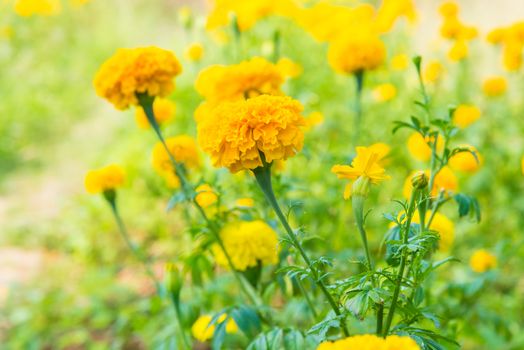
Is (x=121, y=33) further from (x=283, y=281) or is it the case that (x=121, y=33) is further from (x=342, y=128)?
(x=283, y=281)

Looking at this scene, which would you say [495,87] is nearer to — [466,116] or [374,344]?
[466,116]

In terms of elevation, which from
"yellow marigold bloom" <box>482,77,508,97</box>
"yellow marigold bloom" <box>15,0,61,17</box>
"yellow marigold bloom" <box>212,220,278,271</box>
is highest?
"yellow marigold bloom" <box>15,0,61,17</box>

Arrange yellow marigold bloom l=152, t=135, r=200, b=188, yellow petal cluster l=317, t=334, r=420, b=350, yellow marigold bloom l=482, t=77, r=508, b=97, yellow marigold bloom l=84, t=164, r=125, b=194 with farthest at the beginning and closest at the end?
1. yellow marigold bloom l=482, t=77, r=508, b=97
2. yellow marigold bloom l=84, t=164, r=125, b=194
3. yellow marigold bloom l=152, t=135, r=200, b=188
4. yellow petal cluster l=317, t=334, r=420, b=350

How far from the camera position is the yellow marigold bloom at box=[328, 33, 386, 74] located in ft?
7.10

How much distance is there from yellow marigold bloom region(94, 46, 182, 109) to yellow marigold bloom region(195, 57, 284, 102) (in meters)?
0.14

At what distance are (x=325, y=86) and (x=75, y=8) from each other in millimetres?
4670

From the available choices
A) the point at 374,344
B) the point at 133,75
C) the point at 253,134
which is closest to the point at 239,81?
the point at 133,75

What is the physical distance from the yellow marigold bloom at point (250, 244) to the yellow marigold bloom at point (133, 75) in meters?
0.39

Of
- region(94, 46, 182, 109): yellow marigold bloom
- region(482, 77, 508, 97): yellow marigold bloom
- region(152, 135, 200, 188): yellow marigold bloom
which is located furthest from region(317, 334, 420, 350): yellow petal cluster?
region(482, 77, 508, 97): yellow marigold bloom

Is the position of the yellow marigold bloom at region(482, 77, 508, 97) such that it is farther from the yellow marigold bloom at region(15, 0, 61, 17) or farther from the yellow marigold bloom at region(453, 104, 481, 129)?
the yellow marigold bloom at region(15, 0, 61, 17)

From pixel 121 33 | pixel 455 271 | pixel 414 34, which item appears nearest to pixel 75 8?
pixel 121 33

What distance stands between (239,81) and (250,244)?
449mm

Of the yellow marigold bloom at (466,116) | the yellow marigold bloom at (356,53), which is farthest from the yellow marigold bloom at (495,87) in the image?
the yellow marigold bloom at (356,53)

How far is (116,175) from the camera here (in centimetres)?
194
